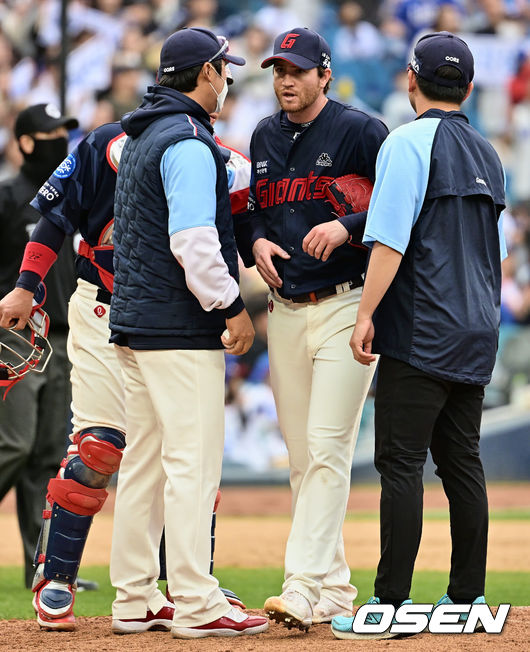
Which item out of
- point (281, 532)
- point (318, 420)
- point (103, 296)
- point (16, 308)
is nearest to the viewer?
point (318, 420)

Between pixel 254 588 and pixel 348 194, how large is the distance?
9.78ft

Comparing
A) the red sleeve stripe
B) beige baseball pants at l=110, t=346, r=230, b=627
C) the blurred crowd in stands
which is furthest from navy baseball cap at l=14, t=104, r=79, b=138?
the blurred crowd in stands

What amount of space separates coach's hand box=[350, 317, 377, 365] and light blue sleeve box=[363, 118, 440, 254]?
31 cm

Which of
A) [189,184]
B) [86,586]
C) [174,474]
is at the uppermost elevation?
[189,184]

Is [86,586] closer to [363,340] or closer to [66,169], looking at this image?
[66,169]

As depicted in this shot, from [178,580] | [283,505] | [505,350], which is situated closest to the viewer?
[178,580]

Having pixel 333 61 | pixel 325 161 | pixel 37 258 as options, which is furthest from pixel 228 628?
pixel 333 61

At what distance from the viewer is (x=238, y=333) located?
4.27 meters

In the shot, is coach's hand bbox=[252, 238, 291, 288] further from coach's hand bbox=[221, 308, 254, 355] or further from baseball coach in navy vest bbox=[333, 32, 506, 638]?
baseball coach in navy vest bbox=[333, 32, 506, 638]

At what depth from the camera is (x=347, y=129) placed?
15.5 feet

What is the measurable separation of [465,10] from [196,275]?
40.8 ft

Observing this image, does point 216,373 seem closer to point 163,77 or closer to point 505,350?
point 163,77

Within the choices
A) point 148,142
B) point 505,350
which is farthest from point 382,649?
point 505,350

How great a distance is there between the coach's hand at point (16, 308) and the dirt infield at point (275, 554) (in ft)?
4.35
